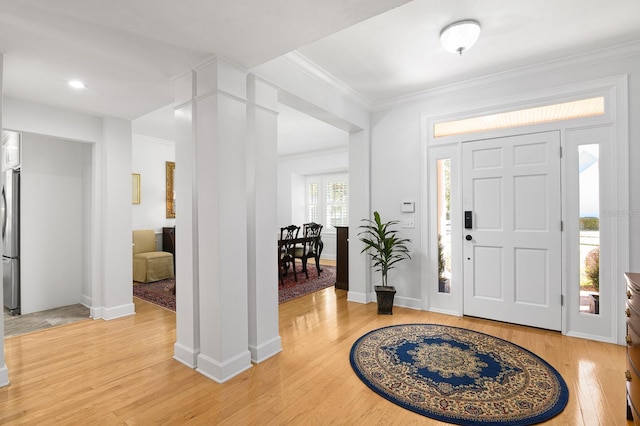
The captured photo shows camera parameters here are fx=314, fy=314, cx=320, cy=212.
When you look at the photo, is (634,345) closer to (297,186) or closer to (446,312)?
(446,312)

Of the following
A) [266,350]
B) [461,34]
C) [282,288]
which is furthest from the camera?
→ [282,288]

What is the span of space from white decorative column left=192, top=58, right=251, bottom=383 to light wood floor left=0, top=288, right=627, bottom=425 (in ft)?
0.73

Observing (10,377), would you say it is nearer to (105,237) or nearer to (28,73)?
(105,237)

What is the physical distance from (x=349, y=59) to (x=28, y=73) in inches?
109

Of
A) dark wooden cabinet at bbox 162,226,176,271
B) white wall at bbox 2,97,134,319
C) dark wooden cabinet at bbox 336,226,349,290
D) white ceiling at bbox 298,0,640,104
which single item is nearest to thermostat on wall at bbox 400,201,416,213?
dark wooden cabinet at bbox 336,226,349,290

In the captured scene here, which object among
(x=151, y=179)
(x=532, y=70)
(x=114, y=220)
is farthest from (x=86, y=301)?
(x=532, y=70)

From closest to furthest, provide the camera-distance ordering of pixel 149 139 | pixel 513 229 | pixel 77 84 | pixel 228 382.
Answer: pixel 228 382, pixel 77 84, pixel 513 229, pixel 149 139

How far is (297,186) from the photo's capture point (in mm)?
8531

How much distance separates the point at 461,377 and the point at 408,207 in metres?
2.12

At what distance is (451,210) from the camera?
3.71m

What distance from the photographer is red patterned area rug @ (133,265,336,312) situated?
444 centimetres

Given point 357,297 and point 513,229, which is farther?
point 357,297

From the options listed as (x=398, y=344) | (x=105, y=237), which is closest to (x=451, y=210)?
(x=398, y=344)

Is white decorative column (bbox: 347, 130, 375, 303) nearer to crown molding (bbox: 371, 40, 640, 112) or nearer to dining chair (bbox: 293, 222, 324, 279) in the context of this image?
crown molding (bbox: 371, 40, 640, 112)
